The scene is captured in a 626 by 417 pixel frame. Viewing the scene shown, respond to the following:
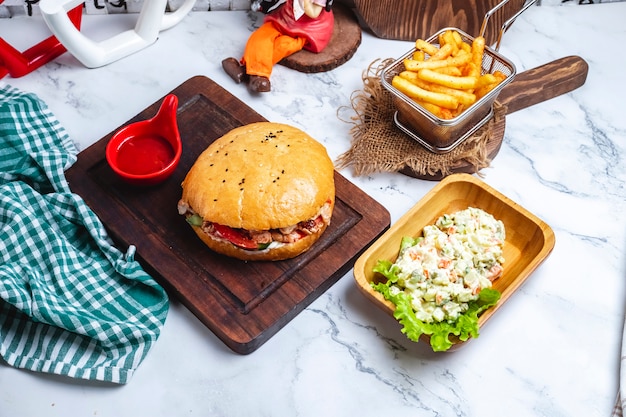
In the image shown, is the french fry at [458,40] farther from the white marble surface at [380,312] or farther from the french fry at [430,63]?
the white marble surface at [380,312]

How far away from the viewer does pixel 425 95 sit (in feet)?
8.15

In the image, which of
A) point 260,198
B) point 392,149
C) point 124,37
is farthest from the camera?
point 124,37

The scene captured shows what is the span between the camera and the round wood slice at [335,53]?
2.98 metres

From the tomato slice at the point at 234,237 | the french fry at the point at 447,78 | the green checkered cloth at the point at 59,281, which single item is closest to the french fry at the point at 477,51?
the french fry at the point at 447,78

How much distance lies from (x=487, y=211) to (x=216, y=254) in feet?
3.14

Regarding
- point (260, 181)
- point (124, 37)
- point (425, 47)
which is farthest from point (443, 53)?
point (124, 37)

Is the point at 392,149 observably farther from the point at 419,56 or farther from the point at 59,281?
the point at 59,281

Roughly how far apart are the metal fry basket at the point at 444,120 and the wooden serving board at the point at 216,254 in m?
0.35

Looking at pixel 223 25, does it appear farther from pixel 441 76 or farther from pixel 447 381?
pixel 447 381

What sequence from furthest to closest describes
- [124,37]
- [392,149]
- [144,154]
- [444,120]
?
[124,37]
[392,149]
[144,154]
[444,120]

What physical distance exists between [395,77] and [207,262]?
0.93 meters

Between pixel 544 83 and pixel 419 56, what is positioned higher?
pixel 419 56

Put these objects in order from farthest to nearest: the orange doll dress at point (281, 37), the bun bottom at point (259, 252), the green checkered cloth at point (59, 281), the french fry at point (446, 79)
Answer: the orange doll dress at point (281, 37) < the french fry at point (446, 79) < the bun bottom at point (259, 252) < the green checkered cloth at point (59, 281)

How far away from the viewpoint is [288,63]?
3004mm
